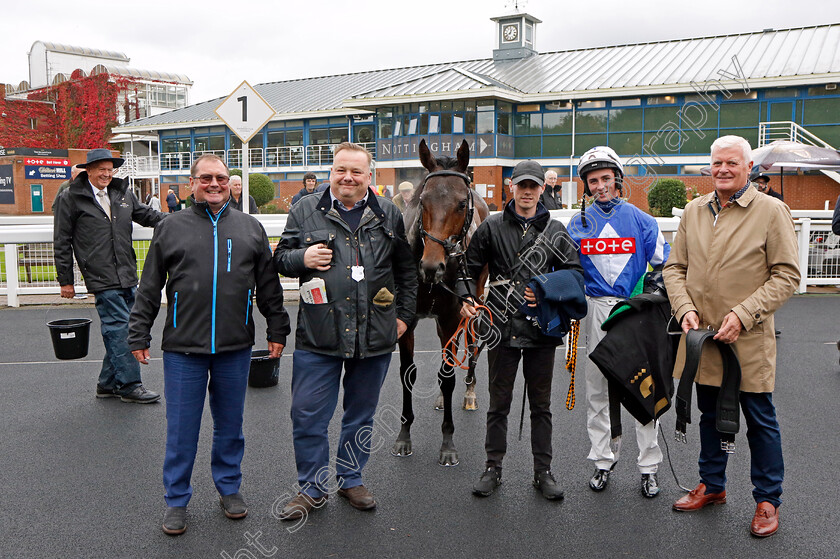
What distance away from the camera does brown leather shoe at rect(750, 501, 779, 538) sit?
12.1 ft

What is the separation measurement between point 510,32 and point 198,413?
36.0m

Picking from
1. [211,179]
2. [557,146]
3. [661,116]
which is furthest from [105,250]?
[557,146]

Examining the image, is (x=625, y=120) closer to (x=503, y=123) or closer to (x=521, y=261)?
(x=503, y=123)

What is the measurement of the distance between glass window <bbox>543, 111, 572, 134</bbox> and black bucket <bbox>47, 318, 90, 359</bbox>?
86.1 feet

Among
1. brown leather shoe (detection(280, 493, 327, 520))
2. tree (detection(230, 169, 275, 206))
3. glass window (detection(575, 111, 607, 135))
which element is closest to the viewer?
brown leather shoe (detection(280, 493, 327, 520))

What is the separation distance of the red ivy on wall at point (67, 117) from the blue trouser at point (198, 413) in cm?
5091

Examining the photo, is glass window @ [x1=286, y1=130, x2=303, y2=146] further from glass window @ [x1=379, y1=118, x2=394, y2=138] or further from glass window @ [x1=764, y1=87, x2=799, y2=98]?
glass window @ [x1=764, y1=87, x2=799, y2=98]

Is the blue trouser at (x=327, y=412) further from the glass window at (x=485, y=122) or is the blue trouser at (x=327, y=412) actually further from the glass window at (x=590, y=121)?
the glass window at (x=485, y=122)

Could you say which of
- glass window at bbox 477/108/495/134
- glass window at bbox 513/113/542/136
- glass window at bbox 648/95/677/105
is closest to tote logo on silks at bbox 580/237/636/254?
glass window at bbox 648/95/677/105

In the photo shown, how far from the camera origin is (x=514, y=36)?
3656 cm

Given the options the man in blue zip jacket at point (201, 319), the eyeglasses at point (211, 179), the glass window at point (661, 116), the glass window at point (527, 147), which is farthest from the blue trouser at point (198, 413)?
the glass window at point (527, 147)

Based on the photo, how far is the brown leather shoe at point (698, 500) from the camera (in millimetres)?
4016

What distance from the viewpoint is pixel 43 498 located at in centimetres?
414

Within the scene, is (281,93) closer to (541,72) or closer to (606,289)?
(541,72)
